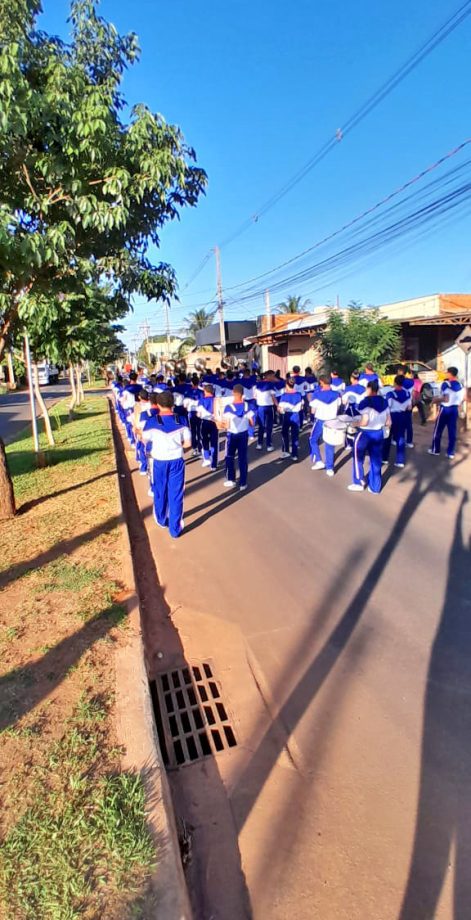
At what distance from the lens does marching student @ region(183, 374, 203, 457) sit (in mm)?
11008

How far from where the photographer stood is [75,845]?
2.04 m

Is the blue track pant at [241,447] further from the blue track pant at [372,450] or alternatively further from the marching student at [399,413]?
the marching student at [399,413]

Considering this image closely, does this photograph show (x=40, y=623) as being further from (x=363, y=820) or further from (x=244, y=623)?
(x=363, y=820)

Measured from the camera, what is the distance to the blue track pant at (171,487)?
5.99 metres

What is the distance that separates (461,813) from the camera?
2.34 meters

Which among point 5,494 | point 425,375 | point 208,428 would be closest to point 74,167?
point 5,494

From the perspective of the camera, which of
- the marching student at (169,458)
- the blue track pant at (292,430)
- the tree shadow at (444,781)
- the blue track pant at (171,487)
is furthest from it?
the blue track pant at (292,430)

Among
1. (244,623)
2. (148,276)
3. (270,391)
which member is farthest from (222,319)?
(244,623)

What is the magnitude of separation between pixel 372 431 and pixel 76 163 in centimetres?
521

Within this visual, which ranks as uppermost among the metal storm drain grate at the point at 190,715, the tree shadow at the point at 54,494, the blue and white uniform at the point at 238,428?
the blue and white uniform at the point at 238,428

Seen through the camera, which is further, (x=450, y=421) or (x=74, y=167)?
(x=450, y=421)

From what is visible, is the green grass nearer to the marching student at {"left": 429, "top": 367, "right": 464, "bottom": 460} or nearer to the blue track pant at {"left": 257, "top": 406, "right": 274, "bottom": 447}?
the marching student at {"left": 429, "top": 367, "right": 464, "bottom": 460}

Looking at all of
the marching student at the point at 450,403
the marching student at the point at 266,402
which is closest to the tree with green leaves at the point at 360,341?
the marching student at the point at 266,402

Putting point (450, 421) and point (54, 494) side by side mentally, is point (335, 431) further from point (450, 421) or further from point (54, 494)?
point (54, 494)
